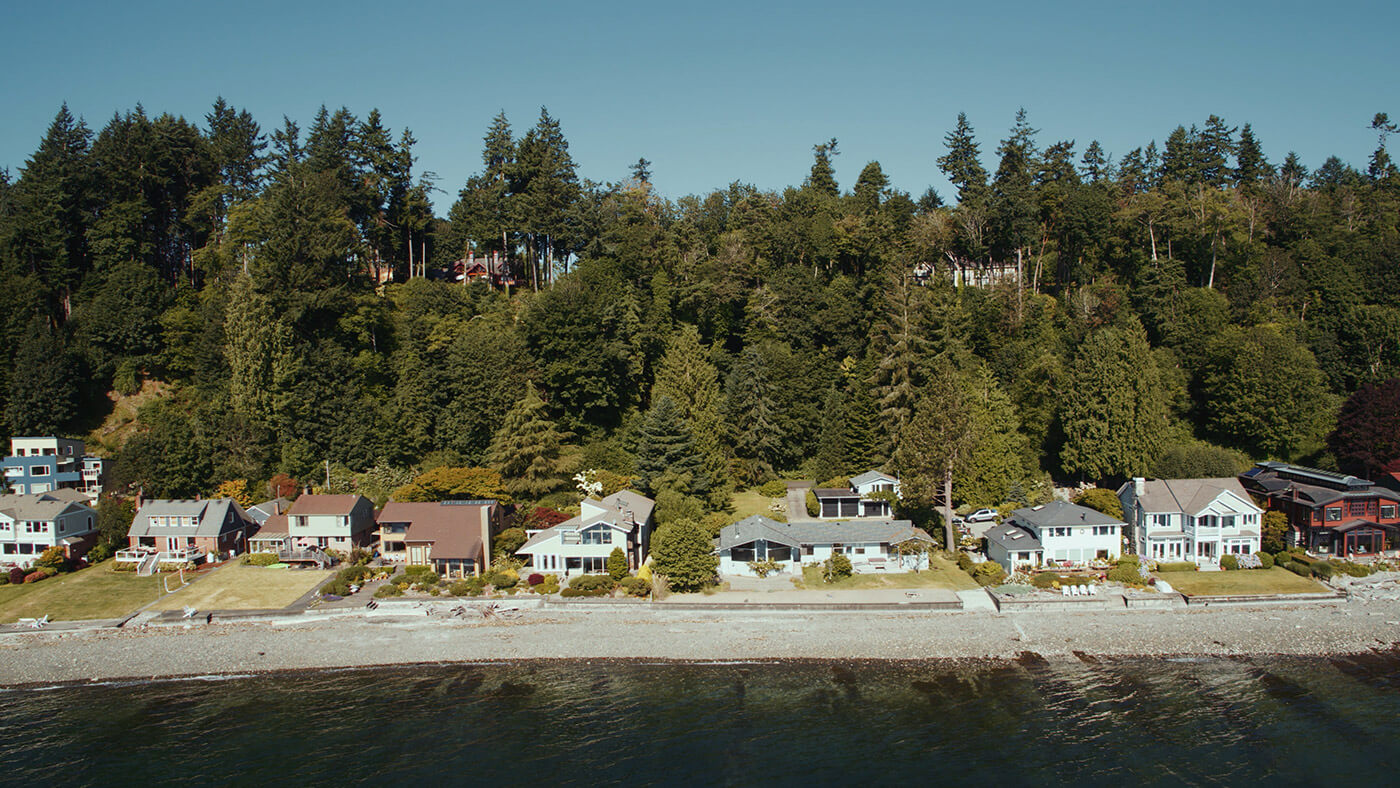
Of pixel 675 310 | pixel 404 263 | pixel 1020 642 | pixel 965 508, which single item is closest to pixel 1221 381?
pixel 965 508

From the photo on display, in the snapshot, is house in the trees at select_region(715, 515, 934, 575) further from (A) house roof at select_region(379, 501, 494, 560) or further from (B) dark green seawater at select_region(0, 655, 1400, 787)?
(A) house roof at select_region(379, 501, 494, 560)

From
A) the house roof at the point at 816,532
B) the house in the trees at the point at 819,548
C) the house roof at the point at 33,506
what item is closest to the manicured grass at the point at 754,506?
the house roof at the point at 816,532

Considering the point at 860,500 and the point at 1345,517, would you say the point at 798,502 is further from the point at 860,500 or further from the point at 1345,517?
the point at 1345,517

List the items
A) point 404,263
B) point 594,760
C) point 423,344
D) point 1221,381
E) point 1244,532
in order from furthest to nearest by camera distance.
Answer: point 404,263 < point 423,344 < point 1221,381 < point 1244,532 < point 594,760

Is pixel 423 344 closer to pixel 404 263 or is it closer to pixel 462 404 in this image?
pixel 462 404

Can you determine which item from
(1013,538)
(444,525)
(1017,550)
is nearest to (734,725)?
(1017,550)

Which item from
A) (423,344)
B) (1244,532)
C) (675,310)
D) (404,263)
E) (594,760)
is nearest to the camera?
(594,760)

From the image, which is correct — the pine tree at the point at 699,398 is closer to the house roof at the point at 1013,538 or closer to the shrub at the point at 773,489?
the shrub at the point at 773,489
